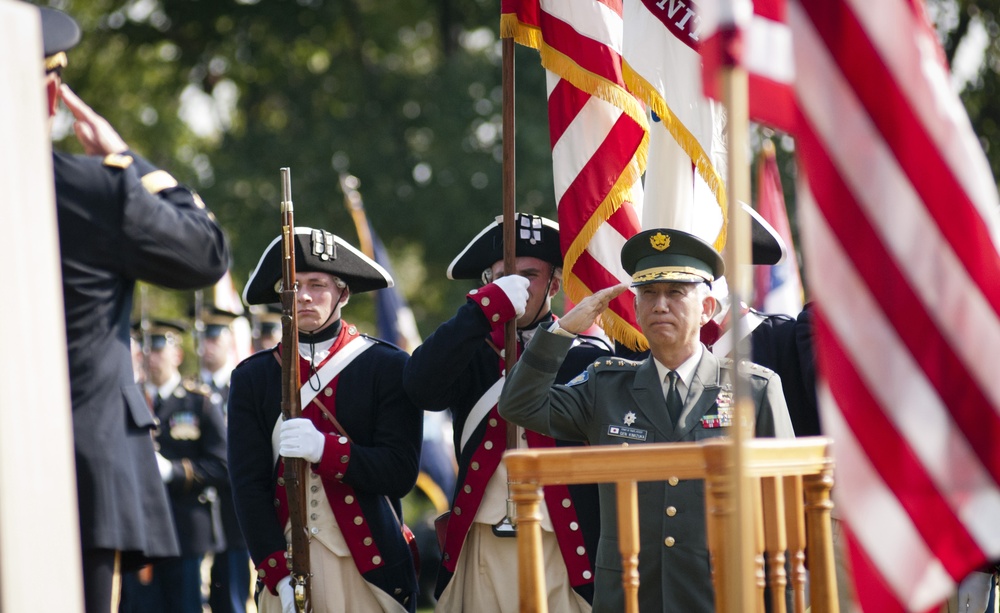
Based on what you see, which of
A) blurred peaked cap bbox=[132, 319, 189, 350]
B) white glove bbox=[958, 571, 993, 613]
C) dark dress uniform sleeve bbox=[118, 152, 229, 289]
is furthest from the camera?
blurred peaked cap bbox=[132, 319, 189, 350]

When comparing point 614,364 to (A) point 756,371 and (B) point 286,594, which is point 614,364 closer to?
(A) point 756,371

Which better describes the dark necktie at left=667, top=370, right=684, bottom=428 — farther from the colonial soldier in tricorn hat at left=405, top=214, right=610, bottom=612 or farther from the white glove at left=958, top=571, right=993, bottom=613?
the white glove at left=958, top=571, right=993, bottom=613

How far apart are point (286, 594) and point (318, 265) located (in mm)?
1299

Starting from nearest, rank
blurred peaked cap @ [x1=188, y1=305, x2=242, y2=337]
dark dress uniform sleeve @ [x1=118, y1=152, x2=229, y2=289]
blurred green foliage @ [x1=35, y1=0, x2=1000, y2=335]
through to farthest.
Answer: dark dress uniform sleeve @ [x1=118, y1=152, x2=229, y2=289], blurred peaked cap @ [x1=188, y1=305, x2=242, y2=337], blurred green foliage @ [x1=35, y1=0, x2=1000, y2=335]

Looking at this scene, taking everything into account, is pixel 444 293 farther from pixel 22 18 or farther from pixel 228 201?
pixel 22 18

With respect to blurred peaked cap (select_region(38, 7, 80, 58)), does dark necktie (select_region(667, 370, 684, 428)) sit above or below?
below

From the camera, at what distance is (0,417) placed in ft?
8.54

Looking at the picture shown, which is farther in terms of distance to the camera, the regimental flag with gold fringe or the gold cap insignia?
the regimental flag with gold fringe

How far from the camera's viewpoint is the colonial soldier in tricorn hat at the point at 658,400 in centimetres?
418

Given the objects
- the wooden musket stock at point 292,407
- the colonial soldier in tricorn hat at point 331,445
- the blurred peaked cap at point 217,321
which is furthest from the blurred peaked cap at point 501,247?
the blurred peaked cap at point 217,321

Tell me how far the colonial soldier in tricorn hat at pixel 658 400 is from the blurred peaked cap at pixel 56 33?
5.78 feet

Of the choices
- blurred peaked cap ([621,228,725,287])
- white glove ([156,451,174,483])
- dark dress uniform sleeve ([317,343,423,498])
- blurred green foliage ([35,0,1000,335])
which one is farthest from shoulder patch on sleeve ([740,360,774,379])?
blurred green foliage ([35,0,1000,335])

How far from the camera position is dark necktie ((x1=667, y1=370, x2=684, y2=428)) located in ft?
14.4

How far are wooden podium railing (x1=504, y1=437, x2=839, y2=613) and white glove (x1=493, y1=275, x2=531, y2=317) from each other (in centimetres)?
138
